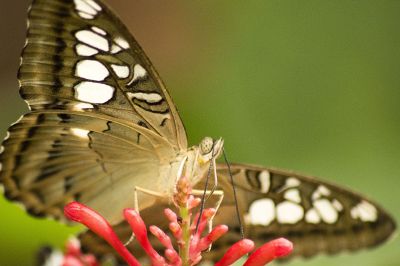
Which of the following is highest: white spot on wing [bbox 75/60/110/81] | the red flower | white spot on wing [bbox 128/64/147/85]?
white spot on wing [bbox 75/60/110/81]

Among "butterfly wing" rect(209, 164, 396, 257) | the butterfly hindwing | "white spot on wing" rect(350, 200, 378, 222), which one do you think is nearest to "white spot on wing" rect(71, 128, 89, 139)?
the butterfly hindwing

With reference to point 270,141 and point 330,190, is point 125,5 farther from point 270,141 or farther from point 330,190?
point 330,190

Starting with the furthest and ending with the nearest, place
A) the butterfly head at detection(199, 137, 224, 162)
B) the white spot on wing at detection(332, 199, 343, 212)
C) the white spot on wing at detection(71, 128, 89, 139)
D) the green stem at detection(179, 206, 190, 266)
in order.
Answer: the white spot on wing at detection(332, 199, 343, 212), the white spot on wing at detection(71, 128, 89, 139), the butterfly head at detection(199, 137, 224, 162), the green stem at detection(179, 206, 190, 266)

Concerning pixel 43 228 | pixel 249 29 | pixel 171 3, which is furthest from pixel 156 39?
pixel 43 228

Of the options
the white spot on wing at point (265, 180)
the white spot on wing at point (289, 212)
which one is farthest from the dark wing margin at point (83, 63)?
the white spot on wing at point (289, 212)

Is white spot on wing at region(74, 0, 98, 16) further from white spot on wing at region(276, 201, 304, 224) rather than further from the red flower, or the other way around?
white spot on wing at region(276, 201, 304, 224)
